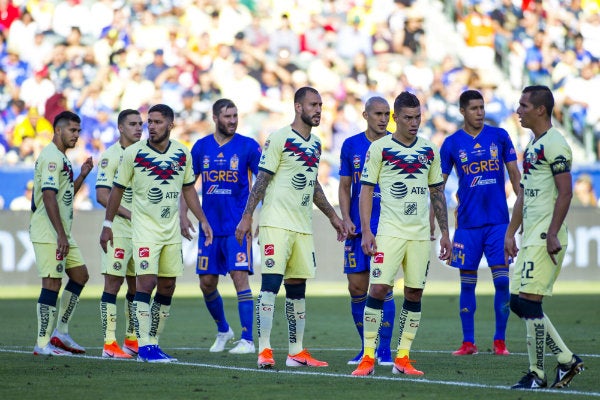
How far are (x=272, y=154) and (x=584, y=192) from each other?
14915mm

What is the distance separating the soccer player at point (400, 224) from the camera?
9.32 meters

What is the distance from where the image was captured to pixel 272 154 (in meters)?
9.95

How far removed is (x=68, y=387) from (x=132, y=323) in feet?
10.1

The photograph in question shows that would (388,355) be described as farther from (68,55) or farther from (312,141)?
(68,55)

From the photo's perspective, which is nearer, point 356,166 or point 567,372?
point 567,372

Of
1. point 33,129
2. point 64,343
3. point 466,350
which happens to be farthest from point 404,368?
point 33,129

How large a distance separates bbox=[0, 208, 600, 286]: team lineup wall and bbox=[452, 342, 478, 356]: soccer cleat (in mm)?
10190

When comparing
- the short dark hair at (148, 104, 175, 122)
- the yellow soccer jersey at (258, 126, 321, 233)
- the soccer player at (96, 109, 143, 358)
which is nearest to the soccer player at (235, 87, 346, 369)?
the yellow soccer jersey at (258, 126, 321, 233)

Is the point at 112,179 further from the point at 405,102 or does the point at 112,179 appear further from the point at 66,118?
the point at 405,102

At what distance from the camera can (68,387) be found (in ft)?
27.9

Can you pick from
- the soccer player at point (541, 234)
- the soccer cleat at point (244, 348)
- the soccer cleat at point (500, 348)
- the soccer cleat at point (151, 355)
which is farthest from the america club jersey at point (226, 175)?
the soccer player at point (541, 234)

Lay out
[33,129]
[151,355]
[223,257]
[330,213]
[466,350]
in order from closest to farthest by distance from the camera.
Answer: [330,213], [151,355], [466,350], [223,257], [33,129]

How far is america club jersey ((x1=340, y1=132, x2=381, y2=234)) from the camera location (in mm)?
10898

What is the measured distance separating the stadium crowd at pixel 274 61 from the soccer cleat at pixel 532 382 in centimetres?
1573
